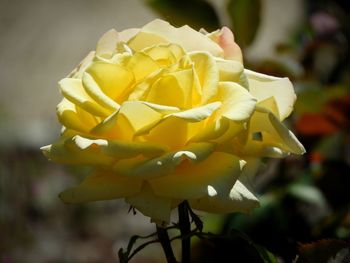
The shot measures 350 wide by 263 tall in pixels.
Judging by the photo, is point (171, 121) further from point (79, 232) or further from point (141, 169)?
point (79, 232)

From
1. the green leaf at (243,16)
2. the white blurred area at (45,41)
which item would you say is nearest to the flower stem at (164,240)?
the green leaf at (243,16)

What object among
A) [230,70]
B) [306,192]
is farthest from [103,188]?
[306,192]

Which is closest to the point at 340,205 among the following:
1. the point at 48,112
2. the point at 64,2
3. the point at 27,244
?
the point at 27,244

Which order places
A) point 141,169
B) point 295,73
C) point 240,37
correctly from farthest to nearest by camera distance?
point 295,73 < point 240,37 < point 141,169

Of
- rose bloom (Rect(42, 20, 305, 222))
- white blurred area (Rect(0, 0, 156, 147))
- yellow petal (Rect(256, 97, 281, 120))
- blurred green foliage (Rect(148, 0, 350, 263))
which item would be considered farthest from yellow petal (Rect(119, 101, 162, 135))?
white blurred area (Rect(0, 0, 156, 147))

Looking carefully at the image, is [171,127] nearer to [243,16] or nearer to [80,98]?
[80,98]

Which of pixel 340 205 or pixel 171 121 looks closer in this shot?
pixel 171 121
